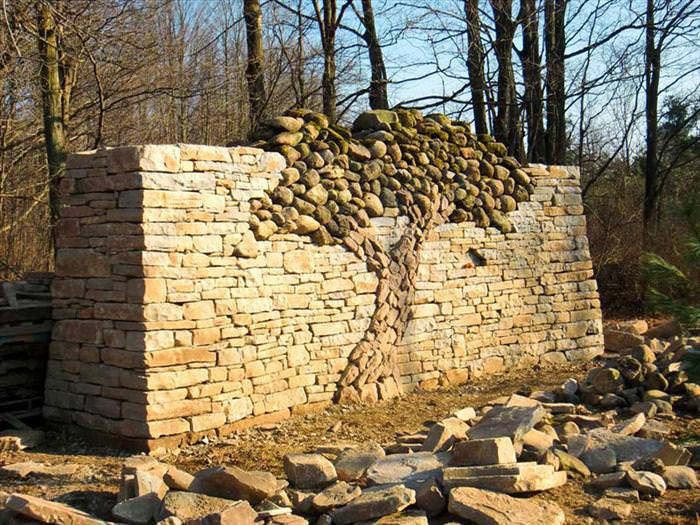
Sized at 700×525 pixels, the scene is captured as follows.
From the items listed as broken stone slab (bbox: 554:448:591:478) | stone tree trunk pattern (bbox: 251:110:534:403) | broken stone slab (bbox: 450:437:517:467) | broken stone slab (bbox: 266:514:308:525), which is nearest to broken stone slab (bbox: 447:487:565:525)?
broken stone slab (bbox: 450:437:517:467)

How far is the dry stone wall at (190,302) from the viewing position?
6.84 meters


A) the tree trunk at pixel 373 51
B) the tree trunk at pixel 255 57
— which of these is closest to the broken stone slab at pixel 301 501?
the tree trunk at pixel 255 57

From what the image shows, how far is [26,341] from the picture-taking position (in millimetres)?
7469

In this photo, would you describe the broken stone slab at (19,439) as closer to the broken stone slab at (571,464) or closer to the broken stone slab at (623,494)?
the broken stone slab at (571,464)

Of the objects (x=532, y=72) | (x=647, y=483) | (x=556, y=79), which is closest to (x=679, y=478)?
(x=647, y=483)

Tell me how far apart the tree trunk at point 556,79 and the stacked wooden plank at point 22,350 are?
1047 cm

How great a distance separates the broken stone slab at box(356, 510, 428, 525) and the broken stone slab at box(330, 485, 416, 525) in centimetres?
3

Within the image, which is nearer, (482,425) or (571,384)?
(482,425)

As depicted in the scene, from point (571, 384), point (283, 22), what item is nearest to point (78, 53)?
point (283, 22)

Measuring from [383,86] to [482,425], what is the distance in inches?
369

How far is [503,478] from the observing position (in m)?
5.01

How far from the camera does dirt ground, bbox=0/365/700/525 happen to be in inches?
204

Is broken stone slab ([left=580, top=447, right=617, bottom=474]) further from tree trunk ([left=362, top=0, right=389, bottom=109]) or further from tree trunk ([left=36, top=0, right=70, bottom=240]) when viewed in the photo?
tree trunk ([left=362, top=0, right=389, bottom=109])

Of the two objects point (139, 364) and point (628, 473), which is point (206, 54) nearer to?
point (139, 364)
